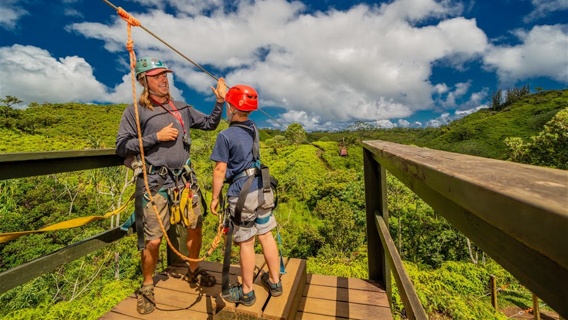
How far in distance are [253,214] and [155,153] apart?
105 centimetres

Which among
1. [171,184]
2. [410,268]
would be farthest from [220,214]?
[410,268]

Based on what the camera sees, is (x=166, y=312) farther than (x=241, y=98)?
Yes

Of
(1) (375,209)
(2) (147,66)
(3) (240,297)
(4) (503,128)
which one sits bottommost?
(3) (240,297)

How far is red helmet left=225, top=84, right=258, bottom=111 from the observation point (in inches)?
94.5

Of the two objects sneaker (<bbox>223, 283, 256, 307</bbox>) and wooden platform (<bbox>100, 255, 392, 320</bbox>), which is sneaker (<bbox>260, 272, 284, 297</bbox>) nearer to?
wooden platform (<bbox>100, 255, 392, 320</bbox>)

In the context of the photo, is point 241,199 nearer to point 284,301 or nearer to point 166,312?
point 284,301

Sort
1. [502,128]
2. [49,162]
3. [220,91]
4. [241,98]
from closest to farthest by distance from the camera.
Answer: [49,162]
[241,98]
[220,91]
[502,128]

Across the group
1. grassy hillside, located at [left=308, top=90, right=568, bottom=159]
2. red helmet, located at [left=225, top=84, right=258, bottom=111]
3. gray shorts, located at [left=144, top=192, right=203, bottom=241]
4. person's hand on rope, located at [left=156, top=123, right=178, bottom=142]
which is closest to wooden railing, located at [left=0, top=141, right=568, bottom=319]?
red helmet, located at [left=225, top=84, right=258, bottom=111]

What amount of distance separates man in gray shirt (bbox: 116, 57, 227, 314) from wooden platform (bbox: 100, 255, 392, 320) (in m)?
0.15

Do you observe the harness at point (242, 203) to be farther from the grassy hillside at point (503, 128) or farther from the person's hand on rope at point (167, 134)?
the grassy hillside at point (503, 128)

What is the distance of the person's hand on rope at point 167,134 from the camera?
2.52 metres

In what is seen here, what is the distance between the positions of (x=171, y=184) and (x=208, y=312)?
44.9 inches

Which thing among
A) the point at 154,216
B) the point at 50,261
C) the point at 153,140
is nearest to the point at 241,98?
the point at 153,140

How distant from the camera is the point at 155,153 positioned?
260cm
